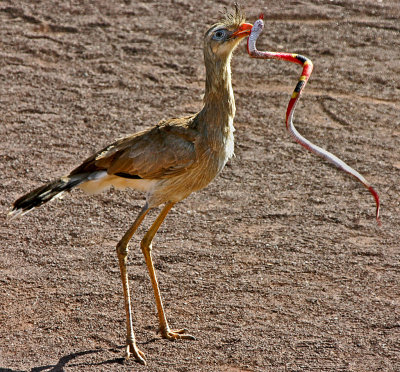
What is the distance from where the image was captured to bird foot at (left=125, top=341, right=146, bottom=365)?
4.67 metres

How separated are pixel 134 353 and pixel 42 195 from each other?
130 cm

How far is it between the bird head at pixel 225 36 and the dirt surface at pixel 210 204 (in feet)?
6.14

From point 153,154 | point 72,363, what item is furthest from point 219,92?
point 72,363

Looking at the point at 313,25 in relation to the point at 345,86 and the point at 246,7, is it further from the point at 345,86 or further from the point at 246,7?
the point at 345,86

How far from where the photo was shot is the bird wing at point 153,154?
4.86 meters

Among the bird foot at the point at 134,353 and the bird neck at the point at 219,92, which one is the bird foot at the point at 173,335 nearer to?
the bird foot at the point at 134,353

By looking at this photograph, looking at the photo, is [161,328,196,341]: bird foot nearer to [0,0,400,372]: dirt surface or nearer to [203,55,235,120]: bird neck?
[0,0,400,372]: dirt surface

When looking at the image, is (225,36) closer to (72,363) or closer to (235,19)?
(235,19)

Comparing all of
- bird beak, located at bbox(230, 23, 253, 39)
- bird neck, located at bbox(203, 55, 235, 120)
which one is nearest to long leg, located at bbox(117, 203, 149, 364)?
bird neck, located at bbox(203, 55, 235, 120)

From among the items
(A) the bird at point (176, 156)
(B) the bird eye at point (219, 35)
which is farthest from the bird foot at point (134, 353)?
(B) the bird eye at point (219, 35)

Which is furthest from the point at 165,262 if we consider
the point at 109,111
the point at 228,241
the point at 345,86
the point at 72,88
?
the point at 345,86

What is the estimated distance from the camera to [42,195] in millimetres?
4824

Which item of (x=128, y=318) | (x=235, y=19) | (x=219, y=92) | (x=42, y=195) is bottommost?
(x=128, y=318)

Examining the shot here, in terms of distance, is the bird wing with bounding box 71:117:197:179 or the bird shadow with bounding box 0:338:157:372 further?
the bird wing with bounding box 71:117:197:179
